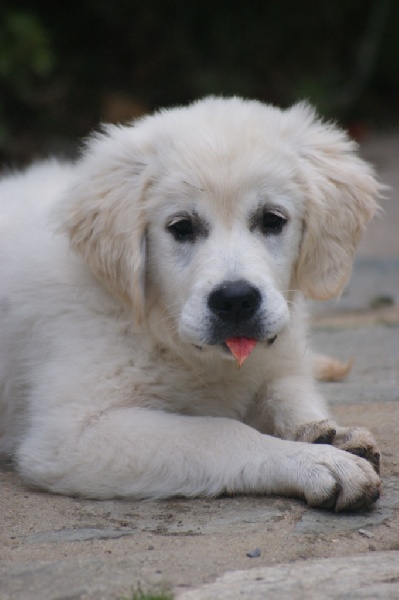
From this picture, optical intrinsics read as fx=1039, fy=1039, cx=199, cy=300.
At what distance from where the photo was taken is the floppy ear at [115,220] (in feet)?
12.8

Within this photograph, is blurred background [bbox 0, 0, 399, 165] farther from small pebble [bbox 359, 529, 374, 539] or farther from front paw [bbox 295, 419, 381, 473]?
small pebble [bbox 359, 529, 374, 539]

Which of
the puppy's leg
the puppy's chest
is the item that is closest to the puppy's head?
the puppy's chest

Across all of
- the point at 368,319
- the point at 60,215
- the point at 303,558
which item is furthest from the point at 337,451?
the point at 368,319

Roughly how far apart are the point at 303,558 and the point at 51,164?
9.72 ft

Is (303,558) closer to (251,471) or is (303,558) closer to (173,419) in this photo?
(251,471)

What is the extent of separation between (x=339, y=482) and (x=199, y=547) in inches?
21.5

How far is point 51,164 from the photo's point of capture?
5332 mm

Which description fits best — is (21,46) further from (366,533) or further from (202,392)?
(366,533)

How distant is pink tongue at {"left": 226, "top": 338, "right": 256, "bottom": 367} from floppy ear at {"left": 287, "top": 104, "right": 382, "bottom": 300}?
489mm

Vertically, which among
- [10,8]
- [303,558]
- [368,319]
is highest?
[10,8]

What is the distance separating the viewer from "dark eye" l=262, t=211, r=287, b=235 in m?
3.86

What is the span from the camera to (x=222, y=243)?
3.73 m

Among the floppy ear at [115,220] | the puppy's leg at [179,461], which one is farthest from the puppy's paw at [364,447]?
the floppy ear at [115,220]

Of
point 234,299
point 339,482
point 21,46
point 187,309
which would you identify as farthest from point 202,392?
point 21,46
